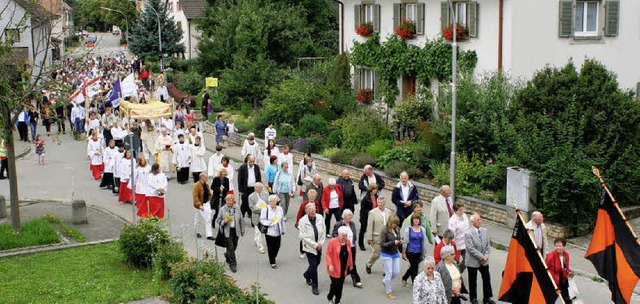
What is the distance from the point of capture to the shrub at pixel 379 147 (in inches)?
1043

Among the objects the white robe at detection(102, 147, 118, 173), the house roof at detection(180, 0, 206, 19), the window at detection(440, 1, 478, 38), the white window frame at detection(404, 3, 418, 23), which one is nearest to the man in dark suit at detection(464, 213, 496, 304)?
the white robe at detection(102, 147, 118, 173)

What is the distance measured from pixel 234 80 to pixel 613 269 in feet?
85.6

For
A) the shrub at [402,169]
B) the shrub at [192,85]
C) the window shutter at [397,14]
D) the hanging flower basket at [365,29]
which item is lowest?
the shrub at [402,169]

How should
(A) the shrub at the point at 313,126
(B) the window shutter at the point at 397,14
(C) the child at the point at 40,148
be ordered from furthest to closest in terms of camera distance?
(B) the window shutter at the point at 397,14, (A) the shrub at the point at 313,126, (C) the child at the point at 40,148

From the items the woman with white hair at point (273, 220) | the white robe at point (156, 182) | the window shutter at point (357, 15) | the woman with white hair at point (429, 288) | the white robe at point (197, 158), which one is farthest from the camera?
the window shutter at point (357, 15)

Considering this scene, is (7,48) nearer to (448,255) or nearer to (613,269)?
(448,255)

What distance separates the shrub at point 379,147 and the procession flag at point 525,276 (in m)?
13.4

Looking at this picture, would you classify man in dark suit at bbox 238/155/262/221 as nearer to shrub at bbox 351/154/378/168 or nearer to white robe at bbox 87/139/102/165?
shrub at bbox 351/154/378/168

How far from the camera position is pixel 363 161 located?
85.5 ft

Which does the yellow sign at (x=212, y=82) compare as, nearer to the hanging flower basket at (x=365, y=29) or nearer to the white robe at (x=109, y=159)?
the hanging flower basket at (x=365, y=29)

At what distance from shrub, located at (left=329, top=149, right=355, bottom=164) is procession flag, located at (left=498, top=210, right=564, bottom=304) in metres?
13.8

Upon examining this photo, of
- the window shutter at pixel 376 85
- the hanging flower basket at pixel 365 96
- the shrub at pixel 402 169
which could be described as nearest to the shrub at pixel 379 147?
the shrub at pixel 402 169

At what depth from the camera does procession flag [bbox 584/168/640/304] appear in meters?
12.8

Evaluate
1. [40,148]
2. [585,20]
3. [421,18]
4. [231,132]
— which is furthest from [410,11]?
[40,148]
